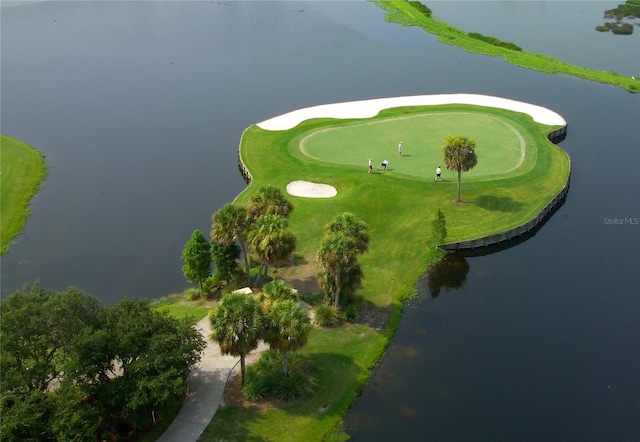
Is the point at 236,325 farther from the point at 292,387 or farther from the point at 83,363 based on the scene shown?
the point at 83,363

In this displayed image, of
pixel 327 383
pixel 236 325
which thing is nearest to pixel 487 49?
pixel 327 383

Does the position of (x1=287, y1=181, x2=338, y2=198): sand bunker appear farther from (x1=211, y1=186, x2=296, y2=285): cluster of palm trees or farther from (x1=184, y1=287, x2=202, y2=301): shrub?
(x1=184, y1=287, x2=202, y2=301): shrub

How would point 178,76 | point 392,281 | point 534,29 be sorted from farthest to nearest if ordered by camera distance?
point 534,29 → point 178,76 → point 392,281

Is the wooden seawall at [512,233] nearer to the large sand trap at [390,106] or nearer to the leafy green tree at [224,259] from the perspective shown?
the leafy green tree at [224,259]

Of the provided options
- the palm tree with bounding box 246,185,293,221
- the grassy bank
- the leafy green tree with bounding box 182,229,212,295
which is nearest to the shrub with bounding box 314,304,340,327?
Result: the palm tree with bounding box 246,185,293,221

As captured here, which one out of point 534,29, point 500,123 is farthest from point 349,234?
point 534,29

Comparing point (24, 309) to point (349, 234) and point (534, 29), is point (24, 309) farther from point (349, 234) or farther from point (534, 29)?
point (534, 29)
